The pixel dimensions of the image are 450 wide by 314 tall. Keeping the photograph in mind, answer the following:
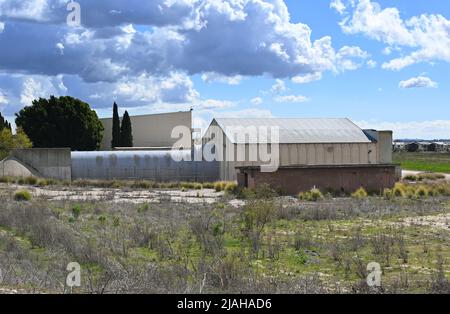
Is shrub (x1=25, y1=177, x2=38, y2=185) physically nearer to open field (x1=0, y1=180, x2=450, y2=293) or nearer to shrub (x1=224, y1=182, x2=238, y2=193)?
shrub (x1=224, y1=182, x2=238, y2=193)

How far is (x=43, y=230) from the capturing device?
18.0 meters

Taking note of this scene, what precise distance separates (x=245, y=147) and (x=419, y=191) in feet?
43.2

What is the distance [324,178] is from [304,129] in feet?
37.3

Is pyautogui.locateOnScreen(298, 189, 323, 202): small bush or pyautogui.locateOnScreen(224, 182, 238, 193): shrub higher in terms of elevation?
pyautogui.locateOnScreen(224, 182, 238, 193): shrub

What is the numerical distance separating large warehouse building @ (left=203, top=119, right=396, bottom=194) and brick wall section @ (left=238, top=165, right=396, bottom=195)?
0.21ft

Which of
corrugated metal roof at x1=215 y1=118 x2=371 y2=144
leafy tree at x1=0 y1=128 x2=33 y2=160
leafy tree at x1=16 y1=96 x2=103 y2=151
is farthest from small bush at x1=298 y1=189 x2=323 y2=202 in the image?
leafy tree at x1=16 y1=96 x2=103 y2=151

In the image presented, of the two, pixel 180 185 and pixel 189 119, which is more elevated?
pixel 189 119

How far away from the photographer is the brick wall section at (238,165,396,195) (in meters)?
38.8

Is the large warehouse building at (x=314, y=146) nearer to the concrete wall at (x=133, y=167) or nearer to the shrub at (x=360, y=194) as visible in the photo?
the shrub at (x=360, y=194)

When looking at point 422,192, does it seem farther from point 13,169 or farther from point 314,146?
point 13,169
